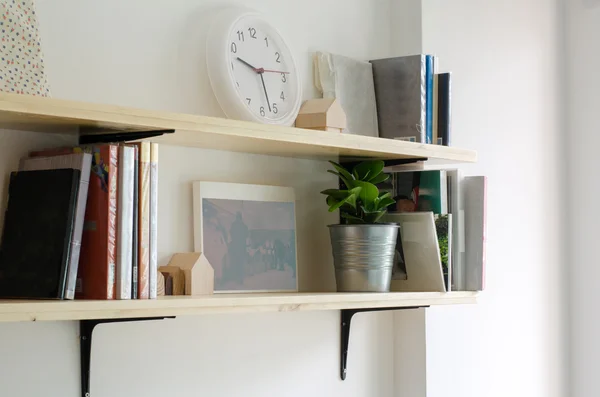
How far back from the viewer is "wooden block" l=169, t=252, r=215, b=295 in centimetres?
172

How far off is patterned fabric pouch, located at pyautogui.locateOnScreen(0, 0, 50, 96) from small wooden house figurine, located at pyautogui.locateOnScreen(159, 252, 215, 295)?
483mm

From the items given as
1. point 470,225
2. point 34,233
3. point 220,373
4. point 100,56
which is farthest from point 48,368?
point 470,225

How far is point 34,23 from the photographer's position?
1.45 metres

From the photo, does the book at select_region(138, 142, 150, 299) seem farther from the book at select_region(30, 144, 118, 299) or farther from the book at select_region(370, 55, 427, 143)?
the book at select_region(370, 55, 427, 143)

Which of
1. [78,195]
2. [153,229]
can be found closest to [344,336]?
[153,229]

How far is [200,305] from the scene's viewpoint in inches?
61.1

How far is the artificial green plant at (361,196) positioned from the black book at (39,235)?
70 cm

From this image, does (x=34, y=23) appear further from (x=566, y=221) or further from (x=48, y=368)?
(x=566, y=221)

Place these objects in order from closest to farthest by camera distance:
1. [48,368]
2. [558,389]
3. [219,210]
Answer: [48,368] < [219,210] < [558,389]

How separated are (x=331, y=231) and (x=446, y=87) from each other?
0.50 meters

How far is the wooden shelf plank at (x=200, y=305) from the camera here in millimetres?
1327

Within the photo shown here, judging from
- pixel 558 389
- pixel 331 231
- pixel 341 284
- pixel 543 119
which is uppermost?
pixel 543 119

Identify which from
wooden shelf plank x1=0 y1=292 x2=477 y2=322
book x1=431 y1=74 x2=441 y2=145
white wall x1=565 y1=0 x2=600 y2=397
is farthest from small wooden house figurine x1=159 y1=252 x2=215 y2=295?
white wall x1=565 y1=0 x2=600 y2=397

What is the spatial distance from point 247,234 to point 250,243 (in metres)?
0.02
